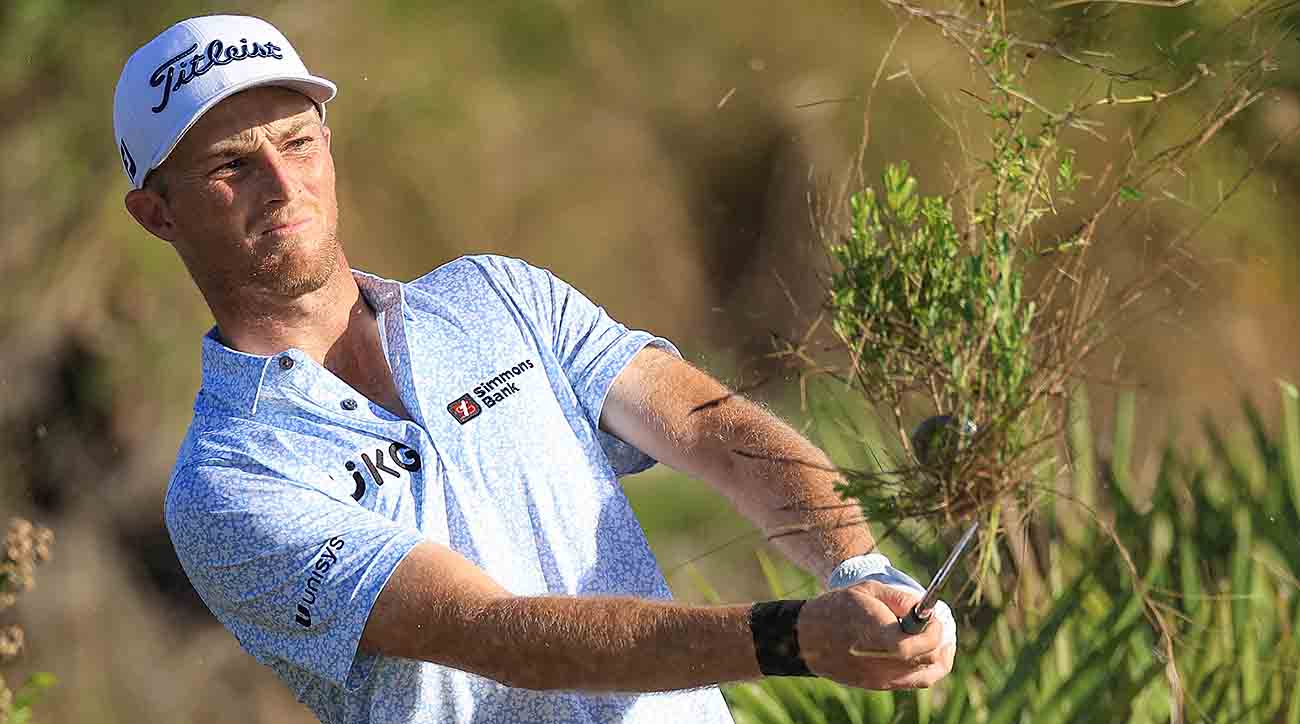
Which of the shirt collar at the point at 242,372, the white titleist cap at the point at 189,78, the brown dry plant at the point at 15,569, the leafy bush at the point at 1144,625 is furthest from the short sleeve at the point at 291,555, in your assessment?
the brown dry plant at the point at 15,569

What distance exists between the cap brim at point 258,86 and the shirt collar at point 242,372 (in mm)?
255

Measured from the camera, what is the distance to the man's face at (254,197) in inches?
86.6

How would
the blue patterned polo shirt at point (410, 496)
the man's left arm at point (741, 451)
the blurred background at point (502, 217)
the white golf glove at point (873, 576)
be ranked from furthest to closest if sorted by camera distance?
the blurred background at point (502, 217)
the man's left arm at point (741, 451)
the blue patterned polo shirt at point (410, 496)
the white golf glove at point (873, 576)

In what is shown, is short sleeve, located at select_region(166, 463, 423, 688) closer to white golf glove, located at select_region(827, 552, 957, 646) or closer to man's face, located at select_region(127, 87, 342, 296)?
man's face, located at select_region(127, 87, 342, 296)

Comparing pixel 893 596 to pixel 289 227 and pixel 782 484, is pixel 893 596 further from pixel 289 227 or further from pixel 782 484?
pixel 289 227

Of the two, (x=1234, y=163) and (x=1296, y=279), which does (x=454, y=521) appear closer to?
(x=1234, y=163)

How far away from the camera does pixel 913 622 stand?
1.74 metres

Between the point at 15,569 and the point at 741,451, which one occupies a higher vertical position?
the point at 741,451

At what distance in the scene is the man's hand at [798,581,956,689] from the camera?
175cm

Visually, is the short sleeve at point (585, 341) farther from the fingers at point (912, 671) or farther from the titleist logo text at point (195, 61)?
the fingers at point (912, 671)

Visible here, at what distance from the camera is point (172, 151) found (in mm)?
2250

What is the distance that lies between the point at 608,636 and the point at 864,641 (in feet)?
0.95

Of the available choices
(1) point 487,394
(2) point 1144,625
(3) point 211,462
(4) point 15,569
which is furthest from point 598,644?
(4) point 15,569

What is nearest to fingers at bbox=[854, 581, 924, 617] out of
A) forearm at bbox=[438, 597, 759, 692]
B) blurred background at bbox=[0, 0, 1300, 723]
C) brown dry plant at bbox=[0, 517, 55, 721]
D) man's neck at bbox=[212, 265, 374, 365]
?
forearm at bbox=[438, 597, 759, 692]
